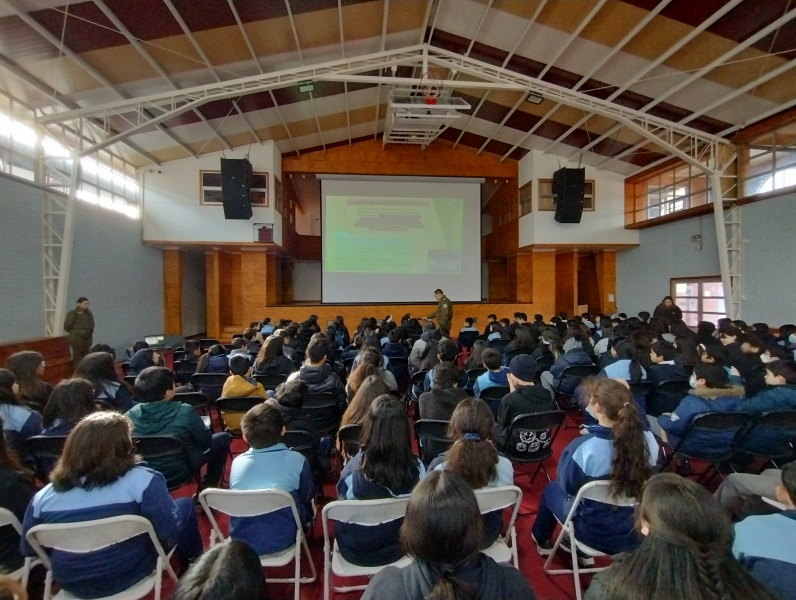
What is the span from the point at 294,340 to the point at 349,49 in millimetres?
5681

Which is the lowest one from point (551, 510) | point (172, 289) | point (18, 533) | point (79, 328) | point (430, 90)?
point (551, 510)

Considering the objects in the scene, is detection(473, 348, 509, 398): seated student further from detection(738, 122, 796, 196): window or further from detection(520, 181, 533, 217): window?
detection(520, 181, 533, 217): window

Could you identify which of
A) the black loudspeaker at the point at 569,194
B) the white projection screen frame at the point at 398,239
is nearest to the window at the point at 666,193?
the black loudspeaker at the point at 569,194

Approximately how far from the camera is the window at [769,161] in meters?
7.39

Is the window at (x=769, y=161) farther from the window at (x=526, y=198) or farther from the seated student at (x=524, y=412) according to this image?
the seated student at (x=524, y=412)

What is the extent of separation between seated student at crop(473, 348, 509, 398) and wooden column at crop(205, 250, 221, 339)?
9.60 m

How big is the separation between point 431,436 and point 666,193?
36.0 ft

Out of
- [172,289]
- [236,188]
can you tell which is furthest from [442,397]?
[172,289]

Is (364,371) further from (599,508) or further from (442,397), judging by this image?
(599,508)

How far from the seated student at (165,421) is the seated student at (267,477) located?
2.53 feet

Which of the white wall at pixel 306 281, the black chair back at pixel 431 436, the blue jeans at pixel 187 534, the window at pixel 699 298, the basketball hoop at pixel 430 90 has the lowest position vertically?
the blue jeans at pixel 187 534

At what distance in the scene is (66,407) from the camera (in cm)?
249

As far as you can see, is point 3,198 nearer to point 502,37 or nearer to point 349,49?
point 349,49

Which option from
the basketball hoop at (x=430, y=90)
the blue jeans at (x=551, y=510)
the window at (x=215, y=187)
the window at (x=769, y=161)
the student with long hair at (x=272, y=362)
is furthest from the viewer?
the window at (x=215, y=187)
